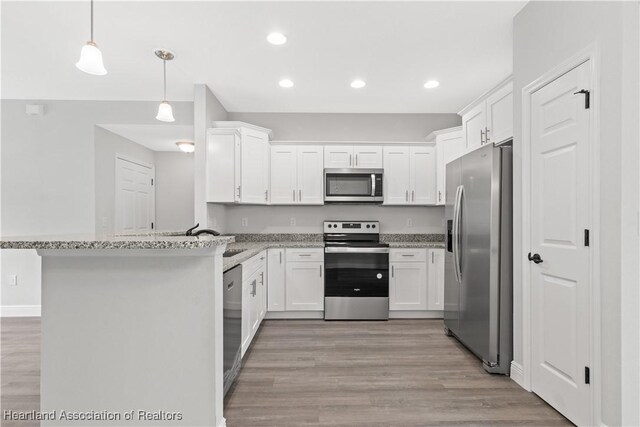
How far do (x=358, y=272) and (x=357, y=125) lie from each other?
203 centimetres

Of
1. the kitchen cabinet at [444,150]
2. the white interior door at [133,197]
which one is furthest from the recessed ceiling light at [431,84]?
the white interior door at [133,197]

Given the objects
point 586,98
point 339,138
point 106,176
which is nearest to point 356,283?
point 339,138

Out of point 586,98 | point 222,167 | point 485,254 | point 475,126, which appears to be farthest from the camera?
point 222,167

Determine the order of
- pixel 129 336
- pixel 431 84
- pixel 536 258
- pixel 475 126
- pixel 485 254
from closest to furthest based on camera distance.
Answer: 1. pixel 129 336
2. pixel 536 258
3. pixel 485 254
4. pixel 475 126
5. pixel 431 84

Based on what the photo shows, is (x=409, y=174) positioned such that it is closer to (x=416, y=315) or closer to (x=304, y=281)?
(x=416, y=315)

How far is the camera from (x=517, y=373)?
7.53ft

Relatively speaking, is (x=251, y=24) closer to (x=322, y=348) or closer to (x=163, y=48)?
(x=163, y=48)

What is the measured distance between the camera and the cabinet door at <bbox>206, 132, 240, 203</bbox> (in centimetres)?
365

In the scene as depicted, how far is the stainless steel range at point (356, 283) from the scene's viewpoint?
3.84 metres

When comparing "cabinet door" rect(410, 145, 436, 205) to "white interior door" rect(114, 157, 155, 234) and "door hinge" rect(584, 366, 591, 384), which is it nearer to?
"door hinge" rect(584, 366, 591, 384)

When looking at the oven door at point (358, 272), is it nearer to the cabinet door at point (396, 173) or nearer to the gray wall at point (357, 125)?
the cabinet door at point (396, 173)

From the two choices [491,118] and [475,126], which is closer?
[491,118]

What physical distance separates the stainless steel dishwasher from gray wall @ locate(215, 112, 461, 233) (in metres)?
2.15

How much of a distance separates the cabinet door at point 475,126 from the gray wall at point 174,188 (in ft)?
14.9
